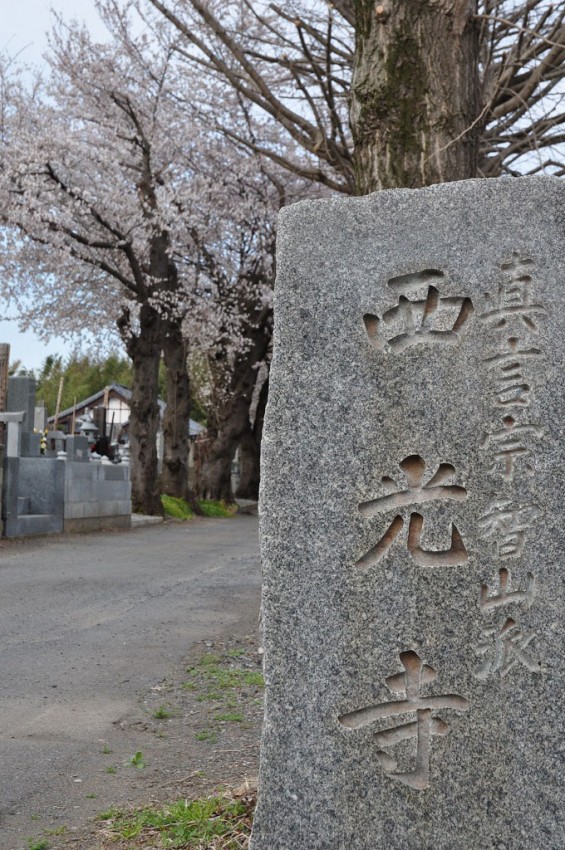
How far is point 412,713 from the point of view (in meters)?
3.01

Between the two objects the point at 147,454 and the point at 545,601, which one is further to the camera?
the point at 147,454

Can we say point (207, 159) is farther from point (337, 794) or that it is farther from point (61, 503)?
point (337, 794)

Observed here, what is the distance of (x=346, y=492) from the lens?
3.10 metres

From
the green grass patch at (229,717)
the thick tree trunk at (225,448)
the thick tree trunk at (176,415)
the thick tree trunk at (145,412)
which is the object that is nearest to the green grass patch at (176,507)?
the thick tree trunk at (176,415)

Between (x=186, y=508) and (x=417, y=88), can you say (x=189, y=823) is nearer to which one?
(x=417, y=88)

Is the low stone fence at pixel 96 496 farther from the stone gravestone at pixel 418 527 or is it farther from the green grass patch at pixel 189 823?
the stone gravestone at pixel 418 527

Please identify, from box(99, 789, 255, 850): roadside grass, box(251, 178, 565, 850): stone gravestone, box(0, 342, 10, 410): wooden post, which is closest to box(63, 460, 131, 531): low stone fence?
box(0, 342, 10, 410): wooden post

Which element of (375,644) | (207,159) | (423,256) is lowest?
(375,644)

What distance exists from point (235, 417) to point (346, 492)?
2506cm

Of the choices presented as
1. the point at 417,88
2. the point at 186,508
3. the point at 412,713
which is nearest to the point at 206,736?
the point at 412,713

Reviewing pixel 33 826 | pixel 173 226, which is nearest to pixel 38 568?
pixel 33 826

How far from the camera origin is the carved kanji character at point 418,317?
3.16 meters

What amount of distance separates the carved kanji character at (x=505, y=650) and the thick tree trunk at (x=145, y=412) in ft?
61.1

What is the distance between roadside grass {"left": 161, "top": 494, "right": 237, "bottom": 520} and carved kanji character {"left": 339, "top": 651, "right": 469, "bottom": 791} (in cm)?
2006
